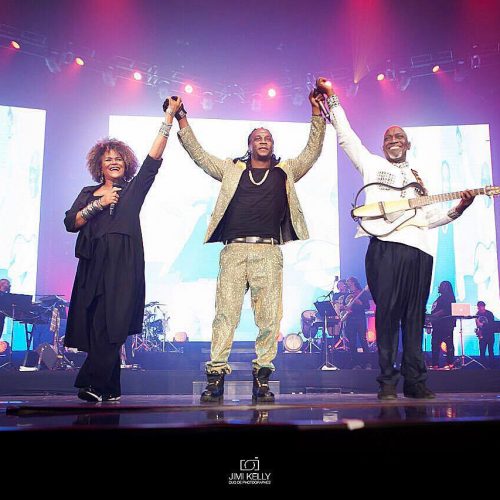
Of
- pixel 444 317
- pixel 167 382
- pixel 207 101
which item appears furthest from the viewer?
pixel 207 101

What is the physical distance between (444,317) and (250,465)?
821cm

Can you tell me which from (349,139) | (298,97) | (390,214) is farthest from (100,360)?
(298,97)

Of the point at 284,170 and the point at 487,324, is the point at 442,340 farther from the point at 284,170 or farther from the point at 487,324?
the point at 284,170

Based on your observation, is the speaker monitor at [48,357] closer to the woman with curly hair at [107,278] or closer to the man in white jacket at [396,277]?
the woman with curly hair at [107,278]

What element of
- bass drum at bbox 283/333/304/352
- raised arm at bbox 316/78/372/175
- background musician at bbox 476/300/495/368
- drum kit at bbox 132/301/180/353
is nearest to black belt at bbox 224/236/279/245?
raised arm at bbox 316/78/372/175

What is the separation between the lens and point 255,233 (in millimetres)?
3729

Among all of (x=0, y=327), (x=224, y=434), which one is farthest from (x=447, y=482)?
(x=0, y=327)

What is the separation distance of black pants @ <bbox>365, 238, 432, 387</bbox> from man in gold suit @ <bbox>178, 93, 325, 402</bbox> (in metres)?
0.60

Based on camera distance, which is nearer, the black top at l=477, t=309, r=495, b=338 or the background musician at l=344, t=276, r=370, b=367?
the black top at l=477, t=309, r=495, b=338

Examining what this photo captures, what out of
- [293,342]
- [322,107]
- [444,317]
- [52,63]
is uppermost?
[52,63]

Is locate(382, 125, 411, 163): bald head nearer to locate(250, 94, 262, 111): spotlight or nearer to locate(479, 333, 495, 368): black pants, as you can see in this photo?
locate(479, 333, 495, 368): black pants

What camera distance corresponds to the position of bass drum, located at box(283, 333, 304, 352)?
33.5 ft

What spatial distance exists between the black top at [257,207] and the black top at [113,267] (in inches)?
24.3

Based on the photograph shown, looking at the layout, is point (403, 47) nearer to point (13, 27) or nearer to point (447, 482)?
point (13, 27)
